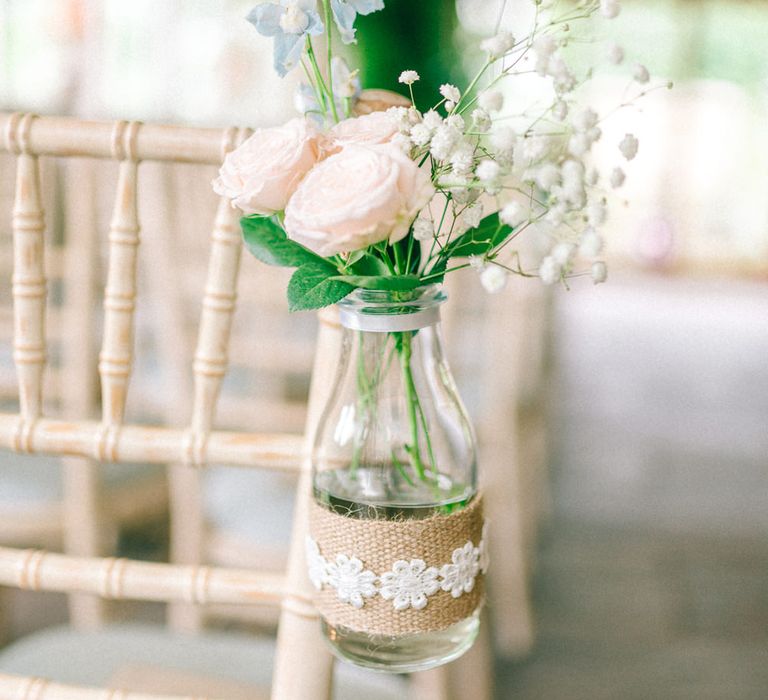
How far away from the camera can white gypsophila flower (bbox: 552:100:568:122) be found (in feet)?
1.51

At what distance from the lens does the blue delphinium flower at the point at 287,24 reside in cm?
47

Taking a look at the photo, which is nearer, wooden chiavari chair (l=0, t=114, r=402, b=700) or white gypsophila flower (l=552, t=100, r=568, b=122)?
white gypsophila flower (l=552, t=100, r=568, b=122)

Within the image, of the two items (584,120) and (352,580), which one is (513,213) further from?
(352,580)

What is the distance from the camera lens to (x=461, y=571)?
0.56 meters

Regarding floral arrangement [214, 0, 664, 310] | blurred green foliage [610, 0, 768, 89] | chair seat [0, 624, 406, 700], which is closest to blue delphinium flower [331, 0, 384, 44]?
floral arrangement [214, 0, 664, 310]

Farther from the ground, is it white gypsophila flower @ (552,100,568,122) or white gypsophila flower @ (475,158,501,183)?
white gypsophila flower @ (552,100,568,122)

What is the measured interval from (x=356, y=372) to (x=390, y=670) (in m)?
0.20

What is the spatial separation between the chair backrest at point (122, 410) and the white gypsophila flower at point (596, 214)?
0.21 metres

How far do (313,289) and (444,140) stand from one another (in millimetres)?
111

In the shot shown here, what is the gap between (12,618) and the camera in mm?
1688

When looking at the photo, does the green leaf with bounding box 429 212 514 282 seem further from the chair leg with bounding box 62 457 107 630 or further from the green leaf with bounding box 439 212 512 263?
the chair leg with bounding box 62 457 107 630

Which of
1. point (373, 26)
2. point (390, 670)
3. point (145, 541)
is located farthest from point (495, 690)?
point (373, 26)

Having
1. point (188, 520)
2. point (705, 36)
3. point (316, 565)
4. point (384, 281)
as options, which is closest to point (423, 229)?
point (384, 281)

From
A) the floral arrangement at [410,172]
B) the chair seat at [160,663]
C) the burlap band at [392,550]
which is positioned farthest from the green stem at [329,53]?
the chair seat at [160,663]
